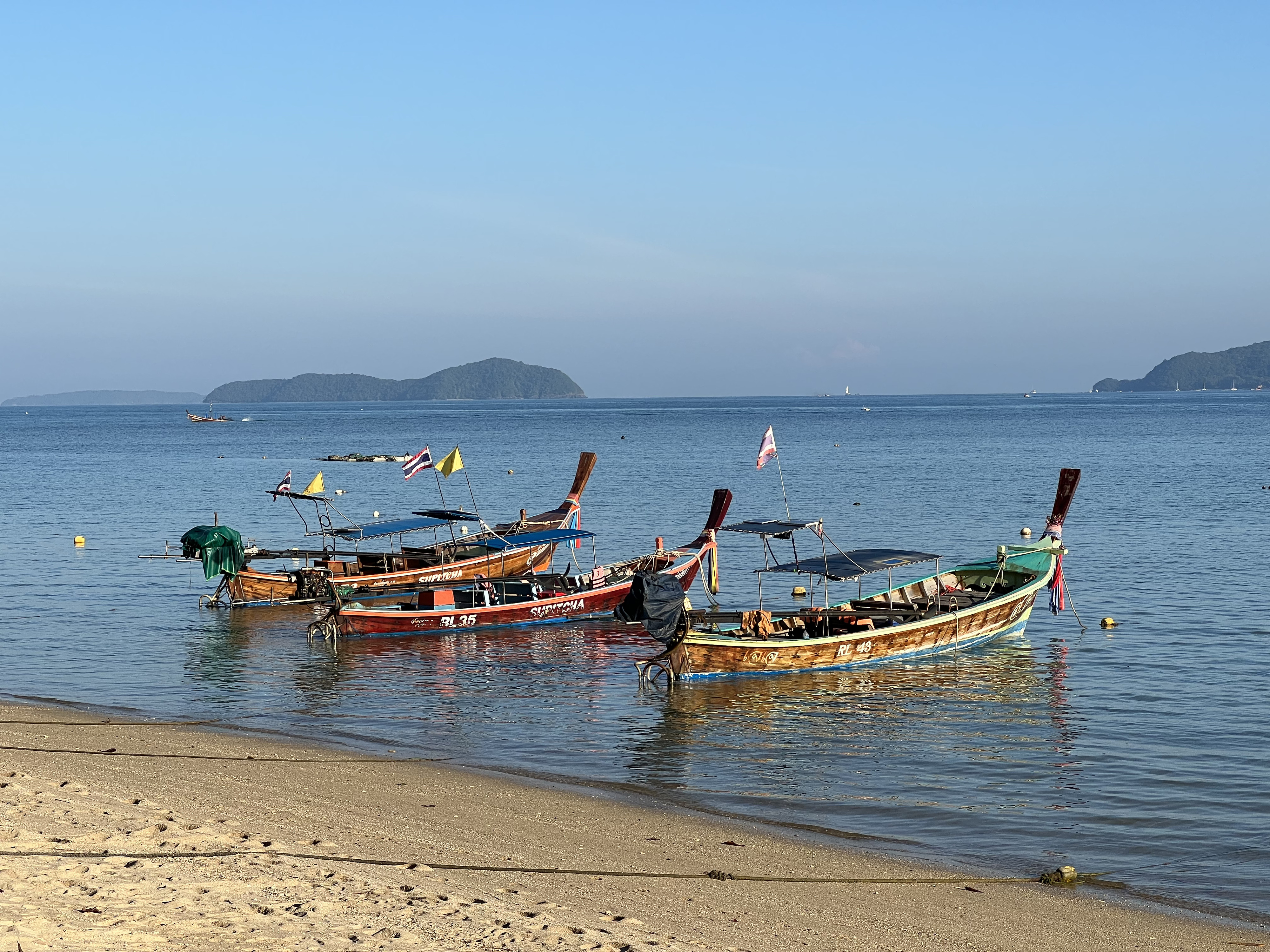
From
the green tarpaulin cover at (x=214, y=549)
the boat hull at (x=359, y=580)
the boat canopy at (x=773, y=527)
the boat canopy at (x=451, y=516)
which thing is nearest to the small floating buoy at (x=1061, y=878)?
the boat canopy at (x=773, y=527)

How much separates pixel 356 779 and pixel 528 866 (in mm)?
5151

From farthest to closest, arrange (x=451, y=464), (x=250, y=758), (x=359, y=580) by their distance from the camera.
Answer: (x=451, y=464)
(x=359, y=580)
(x=250, y=758)

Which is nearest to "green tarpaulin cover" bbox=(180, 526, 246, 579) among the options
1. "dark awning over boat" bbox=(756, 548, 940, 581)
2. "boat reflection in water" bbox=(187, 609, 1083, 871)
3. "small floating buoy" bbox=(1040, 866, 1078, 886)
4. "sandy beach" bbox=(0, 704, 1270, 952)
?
"boat reflection in water" bbox=(187, 609, 1083, 871)

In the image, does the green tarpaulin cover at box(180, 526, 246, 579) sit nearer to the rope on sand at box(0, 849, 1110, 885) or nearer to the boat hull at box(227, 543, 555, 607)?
the boat hull at box(227, 543, 555, 607)

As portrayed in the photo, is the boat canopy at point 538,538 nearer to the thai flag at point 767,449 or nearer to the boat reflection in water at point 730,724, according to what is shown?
the boat reflection in water at point 730,724

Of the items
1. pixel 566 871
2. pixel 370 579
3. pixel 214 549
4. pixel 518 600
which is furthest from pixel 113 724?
pixel 370 579

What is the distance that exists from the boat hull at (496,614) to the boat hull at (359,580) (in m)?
2.68

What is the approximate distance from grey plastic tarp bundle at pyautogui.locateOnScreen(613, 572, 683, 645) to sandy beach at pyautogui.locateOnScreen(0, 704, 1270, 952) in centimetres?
645

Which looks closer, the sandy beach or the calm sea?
the sandy beach

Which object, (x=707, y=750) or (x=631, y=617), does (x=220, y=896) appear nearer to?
(x=707, y=750)

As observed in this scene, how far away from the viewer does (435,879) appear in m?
12.4

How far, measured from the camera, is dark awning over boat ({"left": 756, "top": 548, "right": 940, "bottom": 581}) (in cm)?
2677

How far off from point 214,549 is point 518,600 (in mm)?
8970

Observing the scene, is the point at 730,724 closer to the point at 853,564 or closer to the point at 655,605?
the point at 655,605
